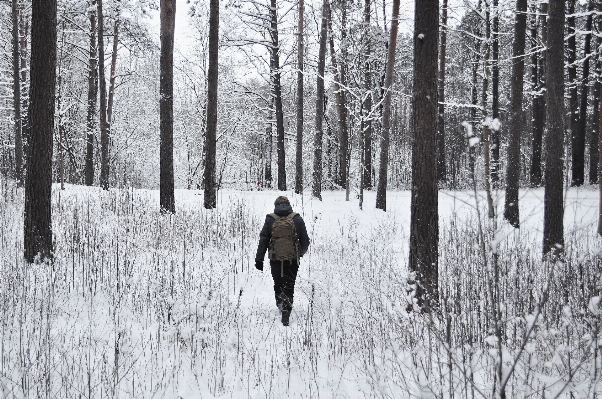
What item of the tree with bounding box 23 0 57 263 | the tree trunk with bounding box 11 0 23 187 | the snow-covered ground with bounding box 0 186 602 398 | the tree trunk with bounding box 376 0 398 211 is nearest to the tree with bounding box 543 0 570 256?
the snow-covered ground with bounding box 0 186 602 398

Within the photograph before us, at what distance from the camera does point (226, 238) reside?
8.55m

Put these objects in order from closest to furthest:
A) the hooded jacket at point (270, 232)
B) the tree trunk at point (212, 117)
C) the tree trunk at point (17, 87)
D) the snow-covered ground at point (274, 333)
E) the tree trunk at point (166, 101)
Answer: the snow-covered ground at point (274, 333) → the hooded jacket at point (270, 232) → the tree trunk at point (166, 101) → the tree trunk at point (212, 117) → the tree trunk at point (17, 87)

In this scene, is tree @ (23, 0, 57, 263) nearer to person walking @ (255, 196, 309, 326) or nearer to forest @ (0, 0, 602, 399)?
forest @ (0, 0, 602, 399)

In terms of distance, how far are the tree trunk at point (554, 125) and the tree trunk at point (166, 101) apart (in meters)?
8.98

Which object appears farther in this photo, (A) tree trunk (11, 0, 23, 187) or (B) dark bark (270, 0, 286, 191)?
(B) dark bark (270, 0, 286, 191)

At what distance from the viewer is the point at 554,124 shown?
27.7 ft

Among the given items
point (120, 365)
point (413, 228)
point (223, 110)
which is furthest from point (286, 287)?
point (223, 110)

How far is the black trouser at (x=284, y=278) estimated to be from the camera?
5456mm

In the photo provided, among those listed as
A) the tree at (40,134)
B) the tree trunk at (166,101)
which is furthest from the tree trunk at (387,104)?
the tree at (40,134)

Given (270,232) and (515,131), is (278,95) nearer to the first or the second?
(515,131)

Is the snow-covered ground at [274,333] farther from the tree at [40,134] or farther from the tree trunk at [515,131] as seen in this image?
the tree trunk at [515,131]

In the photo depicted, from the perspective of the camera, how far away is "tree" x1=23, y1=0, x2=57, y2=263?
5840 mm

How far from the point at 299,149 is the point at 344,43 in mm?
4544

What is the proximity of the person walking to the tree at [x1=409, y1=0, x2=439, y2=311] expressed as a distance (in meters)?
1.57
